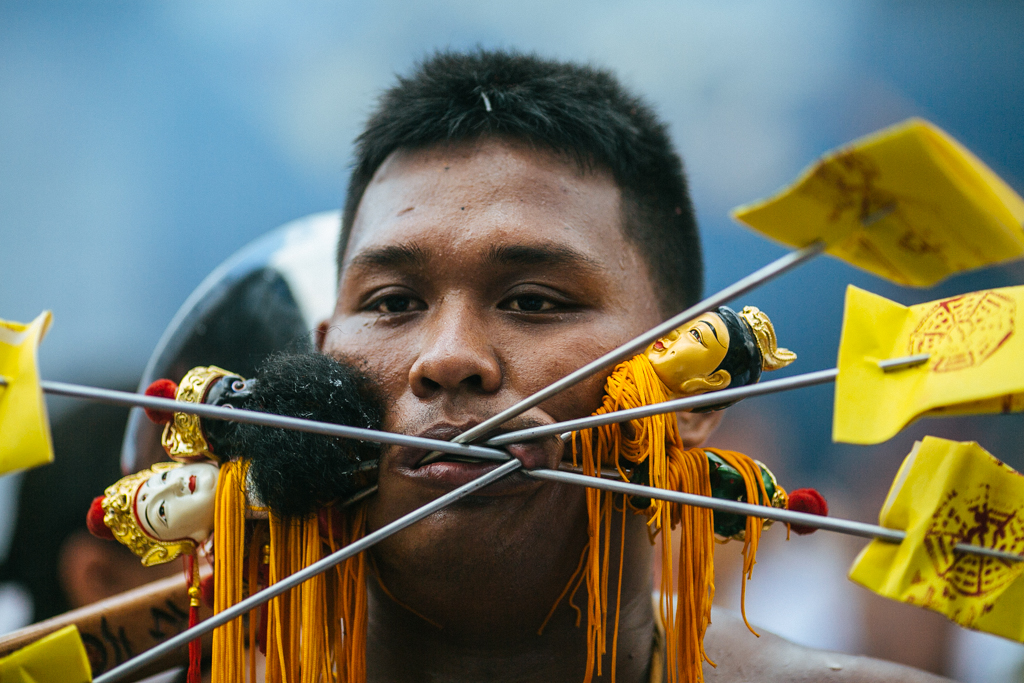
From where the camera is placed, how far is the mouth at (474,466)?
1075mm

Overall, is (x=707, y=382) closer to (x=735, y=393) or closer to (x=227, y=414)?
(x=735, y=393)

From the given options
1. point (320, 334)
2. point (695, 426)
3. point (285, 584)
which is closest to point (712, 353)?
point (695, 426)

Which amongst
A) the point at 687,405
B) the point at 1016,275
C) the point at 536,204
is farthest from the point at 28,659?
the point at 1016,275

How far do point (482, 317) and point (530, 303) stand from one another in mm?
90

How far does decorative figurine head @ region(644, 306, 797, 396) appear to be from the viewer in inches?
44.3

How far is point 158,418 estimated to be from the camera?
119cm

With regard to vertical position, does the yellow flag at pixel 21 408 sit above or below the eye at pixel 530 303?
above

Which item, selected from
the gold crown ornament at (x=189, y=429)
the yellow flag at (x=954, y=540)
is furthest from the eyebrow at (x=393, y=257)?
the yellow flag at (x=954, y=540)

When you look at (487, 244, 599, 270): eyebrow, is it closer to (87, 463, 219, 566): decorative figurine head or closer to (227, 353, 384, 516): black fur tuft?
(227, 353, 384, 516): black fur tuft

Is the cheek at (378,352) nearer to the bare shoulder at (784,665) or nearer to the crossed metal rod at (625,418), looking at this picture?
the crossed metal rod at (625,418)

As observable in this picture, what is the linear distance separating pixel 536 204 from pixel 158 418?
675mm

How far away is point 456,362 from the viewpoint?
3.73 feet

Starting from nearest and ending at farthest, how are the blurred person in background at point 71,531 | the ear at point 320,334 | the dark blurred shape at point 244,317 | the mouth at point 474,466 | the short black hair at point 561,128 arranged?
the mouth at point 474,466 < the short black hair at point 561,128 < the ear at point 320,334 < the dark blurred shape at point 244,317 < the blurred person in background at point 71,531

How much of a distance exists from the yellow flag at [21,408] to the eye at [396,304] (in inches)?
23.6
